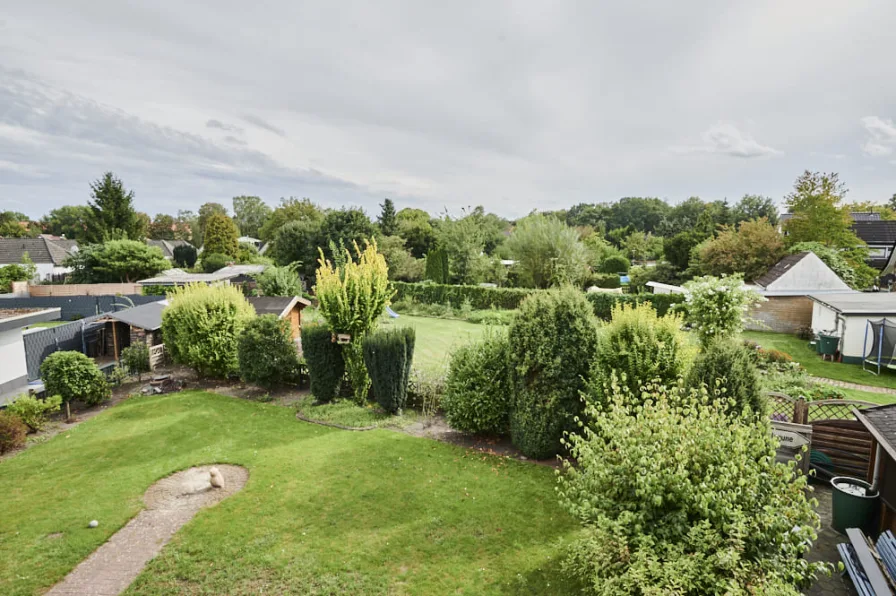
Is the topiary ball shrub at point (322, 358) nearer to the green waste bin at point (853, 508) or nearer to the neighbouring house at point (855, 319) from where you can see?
the green waste bin at point (853, 508)

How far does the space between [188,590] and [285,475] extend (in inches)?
109

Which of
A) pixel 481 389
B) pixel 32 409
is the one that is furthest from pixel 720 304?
pixel 32 409

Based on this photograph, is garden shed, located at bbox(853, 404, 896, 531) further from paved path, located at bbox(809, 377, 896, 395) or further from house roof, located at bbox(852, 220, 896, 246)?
house roof, located at bbox(852, 220, 896, 246)

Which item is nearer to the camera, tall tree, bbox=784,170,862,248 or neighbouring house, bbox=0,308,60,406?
neighbouring house, bbox=0,308,60,406

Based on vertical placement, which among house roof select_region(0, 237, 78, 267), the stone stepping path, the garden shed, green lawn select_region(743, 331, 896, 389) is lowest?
the stone stepping path

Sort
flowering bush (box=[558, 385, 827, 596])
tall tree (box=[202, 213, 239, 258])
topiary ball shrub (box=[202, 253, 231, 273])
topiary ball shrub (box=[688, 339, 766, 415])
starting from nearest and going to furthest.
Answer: flowering bush (box=[558, 385, 827, 596])
topiary ball shrub (box=[688, 339, 766, 415])
topiary ball shrub (box=[202, 253, 231, 273])
tall tree (box=[202, 213, 239, 258])

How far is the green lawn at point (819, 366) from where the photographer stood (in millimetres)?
13750

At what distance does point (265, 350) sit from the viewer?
1271 cm

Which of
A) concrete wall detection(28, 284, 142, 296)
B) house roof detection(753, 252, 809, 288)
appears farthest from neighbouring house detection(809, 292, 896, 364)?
concrete wall detection(28, 284, 142, 296)

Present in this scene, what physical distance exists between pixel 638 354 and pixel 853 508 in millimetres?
3495

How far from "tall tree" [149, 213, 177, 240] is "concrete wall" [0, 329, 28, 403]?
70285mm

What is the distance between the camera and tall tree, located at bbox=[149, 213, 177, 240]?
7181 cm

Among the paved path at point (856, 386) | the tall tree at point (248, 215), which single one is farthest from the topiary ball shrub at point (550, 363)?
the tall tree at point (248, 215)

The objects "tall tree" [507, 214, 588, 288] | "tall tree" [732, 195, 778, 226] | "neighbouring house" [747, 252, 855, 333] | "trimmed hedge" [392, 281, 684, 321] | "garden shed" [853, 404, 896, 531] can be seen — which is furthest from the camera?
"tall tree" [732, 195, 778, 226]
